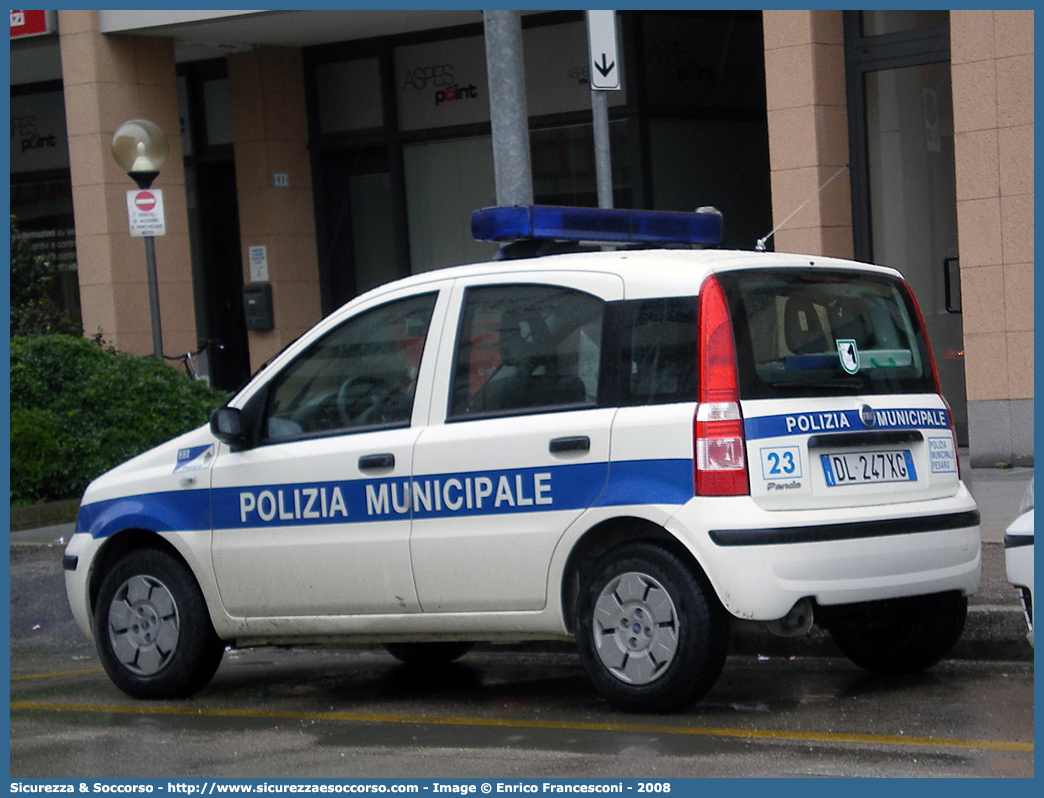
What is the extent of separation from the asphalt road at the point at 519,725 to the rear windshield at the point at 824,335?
46.7 inches

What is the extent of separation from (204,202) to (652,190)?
5.76 metres

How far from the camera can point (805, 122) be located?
1295 cm

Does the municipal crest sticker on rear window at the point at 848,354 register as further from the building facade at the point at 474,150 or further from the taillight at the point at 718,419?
the building facade at the point at 474,150

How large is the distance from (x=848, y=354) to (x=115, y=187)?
469 inches

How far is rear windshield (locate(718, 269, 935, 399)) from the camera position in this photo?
5988mm

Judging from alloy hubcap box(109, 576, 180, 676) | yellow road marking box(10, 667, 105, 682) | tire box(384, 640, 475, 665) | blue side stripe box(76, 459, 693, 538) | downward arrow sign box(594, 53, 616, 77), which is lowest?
yellow road marking box(10, 667, 105, 682)

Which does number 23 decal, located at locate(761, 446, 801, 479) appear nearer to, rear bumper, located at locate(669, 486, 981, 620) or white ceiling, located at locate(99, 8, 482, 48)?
rear bumper, located at locate(669, 486, 981, 620)

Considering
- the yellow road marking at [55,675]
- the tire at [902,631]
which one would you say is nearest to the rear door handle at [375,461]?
the tire at [902,631]

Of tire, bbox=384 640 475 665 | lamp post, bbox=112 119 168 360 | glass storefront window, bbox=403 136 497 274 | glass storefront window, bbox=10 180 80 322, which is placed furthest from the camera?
glass storefront window, bbox=10 180 80 322

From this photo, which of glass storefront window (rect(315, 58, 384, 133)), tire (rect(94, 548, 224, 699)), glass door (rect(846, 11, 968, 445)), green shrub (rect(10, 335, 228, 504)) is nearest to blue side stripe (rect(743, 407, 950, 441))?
tire (rect(94, 548, 224, 699))

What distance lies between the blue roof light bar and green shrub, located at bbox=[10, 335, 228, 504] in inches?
280

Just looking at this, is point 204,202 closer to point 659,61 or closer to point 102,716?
point 659,61

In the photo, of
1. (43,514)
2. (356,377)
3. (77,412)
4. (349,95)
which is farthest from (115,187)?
(356,377)

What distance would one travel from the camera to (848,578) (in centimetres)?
592
